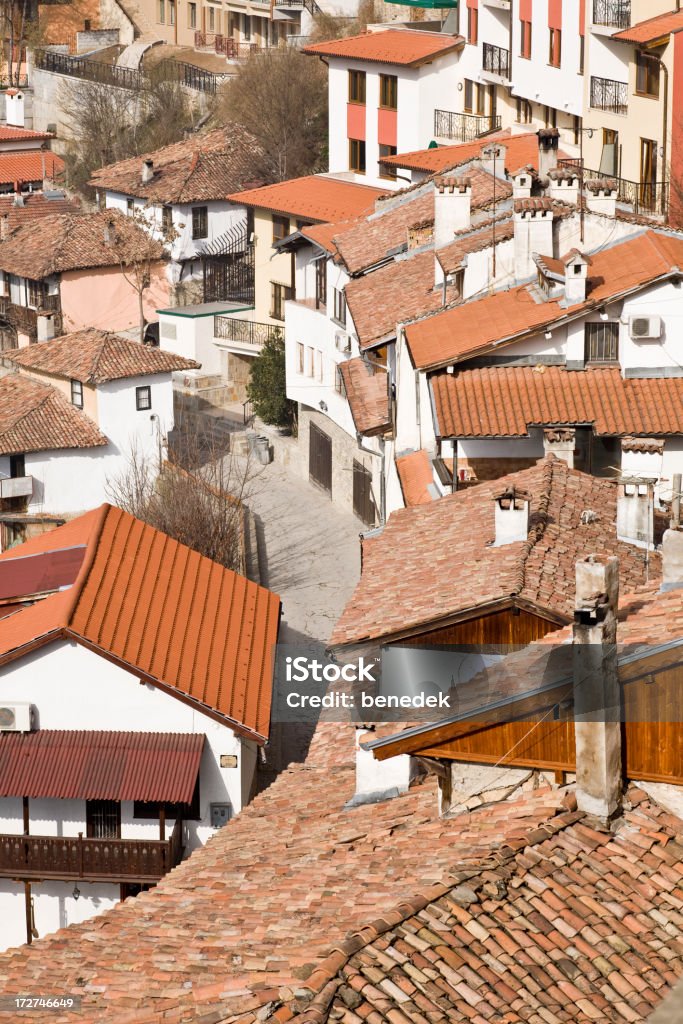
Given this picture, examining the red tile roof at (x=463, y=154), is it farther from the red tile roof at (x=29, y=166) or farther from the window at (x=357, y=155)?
the red tile roof at (x=29, y=166)

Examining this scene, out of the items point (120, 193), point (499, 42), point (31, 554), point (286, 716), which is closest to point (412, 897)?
point (286, 716)

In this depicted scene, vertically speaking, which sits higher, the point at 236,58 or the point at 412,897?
the point at 236,58

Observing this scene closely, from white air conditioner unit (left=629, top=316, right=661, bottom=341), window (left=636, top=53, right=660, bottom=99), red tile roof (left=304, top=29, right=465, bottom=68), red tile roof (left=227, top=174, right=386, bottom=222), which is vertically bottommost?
white air conditioner unit (left=629, top=316, right=661, bottom=341)

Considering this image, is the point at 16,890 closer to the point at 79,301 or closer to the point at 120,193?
the point at 79,301

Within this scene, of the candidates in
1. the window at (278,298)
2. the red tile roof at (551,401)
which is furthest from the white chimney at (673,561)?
the window at (278,298)

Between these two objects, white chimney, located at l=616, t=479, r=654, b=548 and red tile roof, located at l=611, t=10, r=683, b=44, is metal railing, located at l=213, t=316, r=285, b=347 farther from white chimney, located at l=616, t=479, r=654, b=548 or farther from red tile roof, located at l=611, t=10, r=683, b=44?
white chimney, located at l=616, t=479, r=654, b=548

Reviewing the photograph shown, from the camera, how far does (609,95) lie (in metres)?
45.8

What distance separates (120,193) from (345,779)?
4668cm

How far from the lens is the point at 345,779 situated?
57.8 ft

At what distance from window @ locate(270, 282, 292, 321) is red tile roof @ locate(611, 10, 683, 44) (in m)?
12.6

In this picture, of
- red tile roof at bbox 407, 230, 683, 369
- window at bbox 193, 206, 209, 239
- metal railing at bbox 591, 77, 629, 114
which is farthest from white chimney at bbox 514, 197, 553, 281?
window at bbox 193, 206, 209, 239

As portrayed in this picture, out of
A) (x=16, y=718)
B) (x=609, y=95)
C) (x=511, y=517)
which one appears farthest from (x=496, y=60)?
(x=511, y=517)

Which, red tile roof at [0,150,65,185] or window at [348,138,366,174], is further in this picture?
red tile roof at [0,150,65,185]

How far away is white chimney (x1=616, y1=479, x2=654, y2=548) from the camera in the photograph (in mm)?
19125
